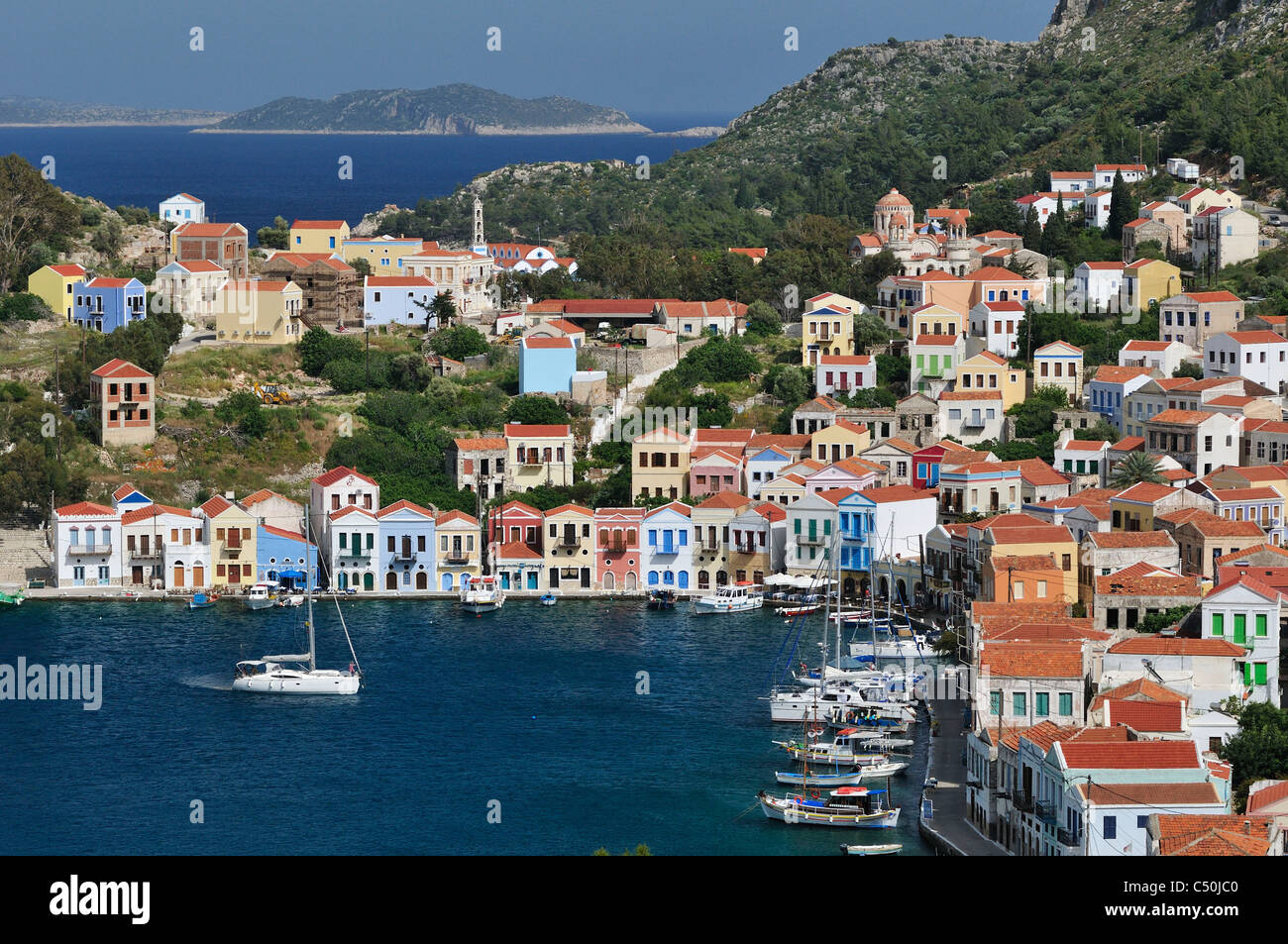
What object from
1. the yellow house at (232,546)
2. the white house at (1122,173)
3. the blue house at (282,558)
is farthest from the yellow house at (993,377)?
the white house at (1122,173)

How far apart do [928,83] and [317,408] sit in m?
52.0

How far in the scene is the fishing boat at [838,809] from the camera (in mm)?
22703

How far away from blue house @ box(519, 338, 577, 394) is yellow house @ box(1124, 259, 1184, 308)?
13.1 m

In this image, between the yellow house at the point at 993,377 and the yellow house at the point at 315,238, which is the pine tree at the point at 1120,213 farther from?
the yellow house at the point at 315,238

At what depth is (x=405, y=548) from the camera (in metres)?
37.2

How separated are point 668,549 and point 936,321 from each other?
11.2 meters

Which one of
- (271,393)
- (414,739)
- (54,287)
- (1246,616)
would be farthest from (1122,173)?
(414,739)

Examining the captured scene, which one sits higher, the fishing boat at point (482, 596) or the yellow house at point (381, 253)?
the yellow house at point (381, 253)

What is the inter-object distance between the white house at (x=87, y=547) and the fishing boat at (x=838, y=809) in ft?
57.1

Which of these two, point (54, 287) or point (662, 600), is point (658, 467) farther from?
point (54, 287)

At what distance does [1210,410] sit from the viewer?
3888 centimetres

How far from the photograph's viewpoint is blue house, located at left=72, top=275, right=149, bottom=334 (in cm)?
4731

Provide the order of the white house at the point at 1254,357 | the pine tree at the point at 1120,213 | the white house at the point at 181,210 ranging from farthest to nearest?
the white house at the point at 181,210, the pine tree at the point at 1120,213, the white house at the point at 1254,357

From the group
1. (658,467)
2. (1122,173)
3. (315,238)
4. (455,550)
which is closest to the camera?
(455,550)
